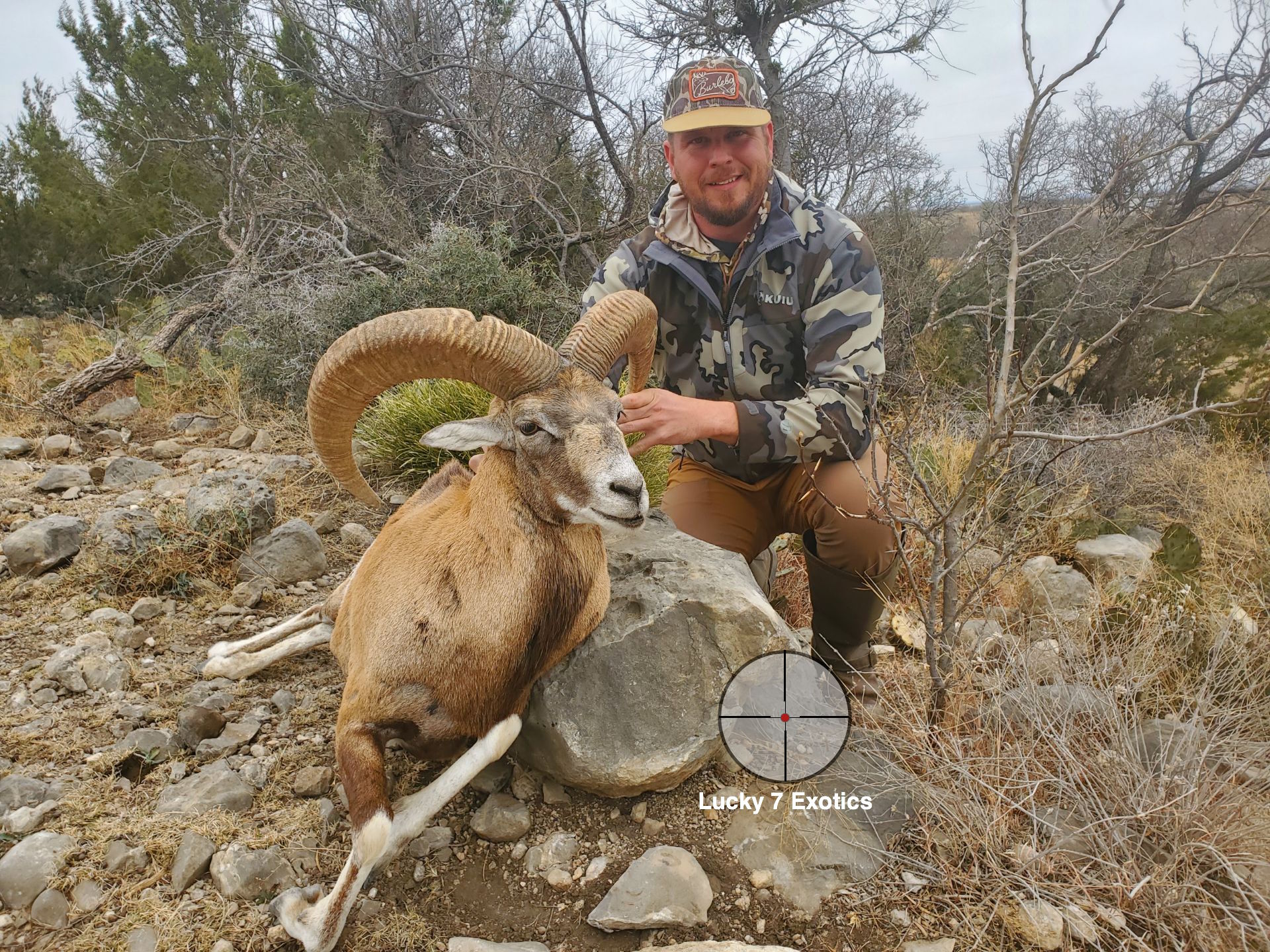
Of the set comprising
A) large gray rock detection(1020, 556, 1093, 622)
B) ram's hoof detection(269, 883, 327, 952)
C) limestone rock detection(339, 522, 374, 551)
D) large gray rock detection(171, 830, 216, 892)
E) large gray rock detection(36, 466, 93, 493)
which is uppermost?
large gray rock detection(36, 466, 93, 493)

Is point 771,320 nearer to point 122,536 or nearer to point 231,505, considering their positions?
point 231,505

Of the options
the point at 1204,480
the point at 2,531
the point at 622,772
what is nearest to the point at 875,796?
the point at 622,772

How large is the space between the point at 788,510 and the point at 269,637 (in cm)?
277

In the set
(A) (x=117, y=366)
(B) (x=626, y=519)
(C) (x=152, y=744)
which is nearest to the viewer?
(B) (x=626, y=519)

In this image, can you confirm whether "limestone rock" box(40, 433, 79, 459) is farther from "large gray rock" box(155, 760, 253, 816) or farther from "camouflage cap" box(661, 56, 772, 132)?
"camouflage cap" box(661, 56, 772, 132)

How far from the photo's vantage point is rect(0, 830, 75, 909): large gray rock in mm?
2281

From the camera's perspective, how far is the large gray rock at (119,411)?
7289 mm

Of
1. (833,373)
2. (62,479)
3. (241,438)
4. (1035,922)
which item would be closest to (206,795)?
(1035,922)

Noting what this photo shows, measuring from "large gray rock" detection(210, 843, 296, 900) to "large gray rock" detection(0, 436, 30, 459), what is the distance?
5484 millimetres

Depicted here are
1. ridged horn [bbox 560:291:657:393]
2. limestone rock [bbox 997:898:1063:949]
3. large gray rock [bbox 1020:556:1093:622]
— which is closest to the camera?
limestone rock [bbox 997:898:1063:949]

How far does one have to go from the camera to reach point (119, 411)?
293 inches

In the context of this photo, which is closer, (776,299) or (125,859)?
(125,859)

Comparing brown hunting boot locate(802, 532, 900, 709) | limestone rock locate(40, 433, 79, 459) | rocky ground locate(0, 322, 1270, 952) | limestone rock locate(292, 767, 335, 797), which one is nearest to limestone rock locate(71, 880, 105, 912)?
rocky ground locate(0, 322, 1270, 952)

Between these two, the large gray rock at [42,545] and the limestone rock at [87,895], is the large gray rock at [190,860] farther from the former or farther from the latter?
the large gray rock at [42,545]
